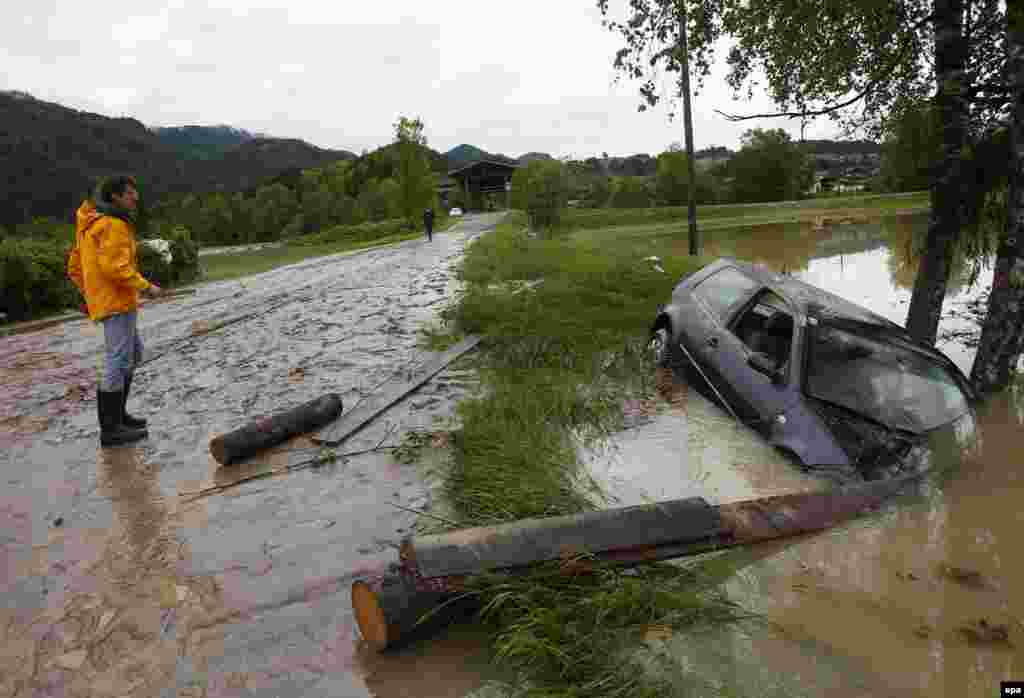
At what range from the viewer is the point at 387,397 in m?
6.29

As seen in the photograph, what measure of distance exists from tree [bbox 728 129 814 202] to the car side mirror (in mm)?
68739

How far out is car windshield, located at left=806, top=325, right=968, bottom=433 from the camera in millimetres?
4602

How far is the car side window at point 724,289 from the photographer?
20.7 feet

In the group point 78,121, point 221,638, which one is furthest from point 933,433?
point 78,121

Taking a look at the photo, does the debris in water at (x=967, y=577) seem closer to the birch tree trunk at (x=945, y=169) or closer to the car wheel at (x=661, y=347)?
the birch tree trunk at (x=945, y=169)

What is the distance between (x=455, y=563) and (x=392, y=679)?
53 centimetres

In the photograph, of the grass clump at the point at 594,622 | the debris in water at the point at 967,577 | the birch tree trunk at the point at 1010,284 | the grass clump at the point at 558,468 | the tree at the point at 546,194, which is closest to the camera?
the grass clump at the point at 594,622

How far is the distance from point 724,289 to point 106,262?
18.4 ft

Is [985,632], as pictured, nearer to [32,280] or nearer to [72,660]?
[72,660]

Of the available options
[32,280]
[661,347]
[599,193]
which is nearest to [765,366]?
[661,347]

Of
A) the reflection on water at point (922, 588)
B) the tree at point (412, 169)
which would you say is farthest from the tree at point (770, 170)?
the reflection on water at point (922, 588)

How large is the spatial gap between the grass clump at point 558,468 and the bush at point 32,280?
10763 mm

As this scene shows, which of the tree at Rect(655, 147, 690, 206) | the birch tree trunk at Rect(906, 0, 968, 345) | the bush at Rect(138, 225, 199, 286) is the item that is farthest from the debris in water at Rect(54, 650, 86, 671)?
the tree at Rect(655, 147, 690, 206)

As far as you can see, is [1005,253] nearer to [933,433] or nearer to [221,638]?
[933,433]
